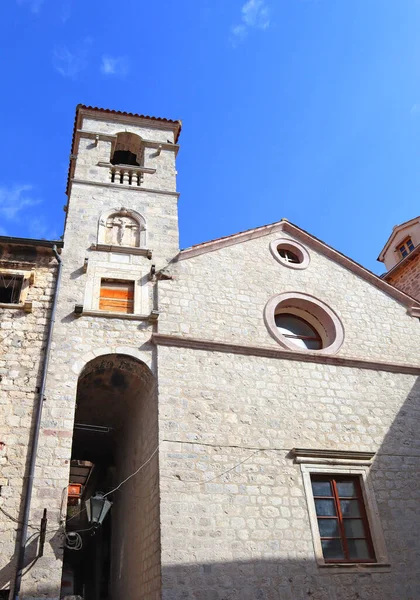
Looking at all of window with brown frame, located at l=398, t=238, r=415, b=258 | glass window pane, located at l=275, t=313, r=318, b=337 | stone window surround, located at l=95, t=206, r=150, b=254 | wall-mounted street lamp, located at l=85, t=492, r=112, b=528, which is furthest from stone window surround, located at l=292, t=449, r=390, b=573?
window with brown frame, located at l=398, t=238, r=415, b=258

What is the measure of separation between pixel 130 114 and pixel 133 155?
1.18 meters

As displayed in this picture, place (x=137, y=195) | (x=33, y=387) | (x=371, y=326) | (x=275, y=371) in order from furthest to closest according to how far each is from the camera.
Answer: (x=137, y=195) < (x=371, y=326) < (x=275, y=371) < (x=33, y=387)

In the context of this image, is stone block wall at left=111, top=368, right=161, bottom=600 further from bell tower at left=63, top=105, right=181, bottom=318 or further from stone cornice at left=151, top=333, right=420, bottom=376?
bell tower at left=63, top=105, right=181, bottom=318

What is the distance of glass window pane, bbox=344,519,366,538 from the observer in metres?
8.53

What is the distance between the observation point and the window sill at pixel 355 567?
786cm

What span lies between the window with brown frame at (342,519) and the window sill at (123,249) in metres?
5.72

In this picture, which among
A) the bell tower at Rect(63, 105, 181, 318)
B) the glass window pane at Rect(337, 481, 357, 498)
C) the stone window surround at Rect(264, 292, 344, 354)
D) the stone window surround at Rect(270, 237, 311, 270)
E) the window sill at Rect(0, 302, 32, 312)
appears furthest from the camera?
the stone window surround at Rect(270, 237, 311, 270)

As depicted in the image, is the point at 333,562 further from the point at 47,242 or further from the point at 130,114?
the point at 130,114

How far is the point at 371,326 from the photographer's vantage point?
11586 mm

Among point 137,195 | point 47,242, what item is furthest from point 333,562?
point 137,195

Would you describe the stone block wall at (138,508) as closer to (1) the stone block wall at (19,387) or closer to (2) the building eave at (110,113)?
(1) the stone block wall at (19,387)

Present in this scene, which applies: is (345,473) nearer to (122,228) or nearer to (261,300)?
(261,300)

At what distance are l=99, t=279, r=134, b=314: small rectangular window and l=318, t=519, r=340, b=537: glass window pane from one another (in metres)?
5.18

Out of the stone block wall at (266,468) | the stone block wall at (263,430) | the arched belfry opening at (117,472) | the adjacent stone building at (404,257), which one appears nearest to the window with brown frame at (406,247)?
the adjacent stone building at (404,257)
